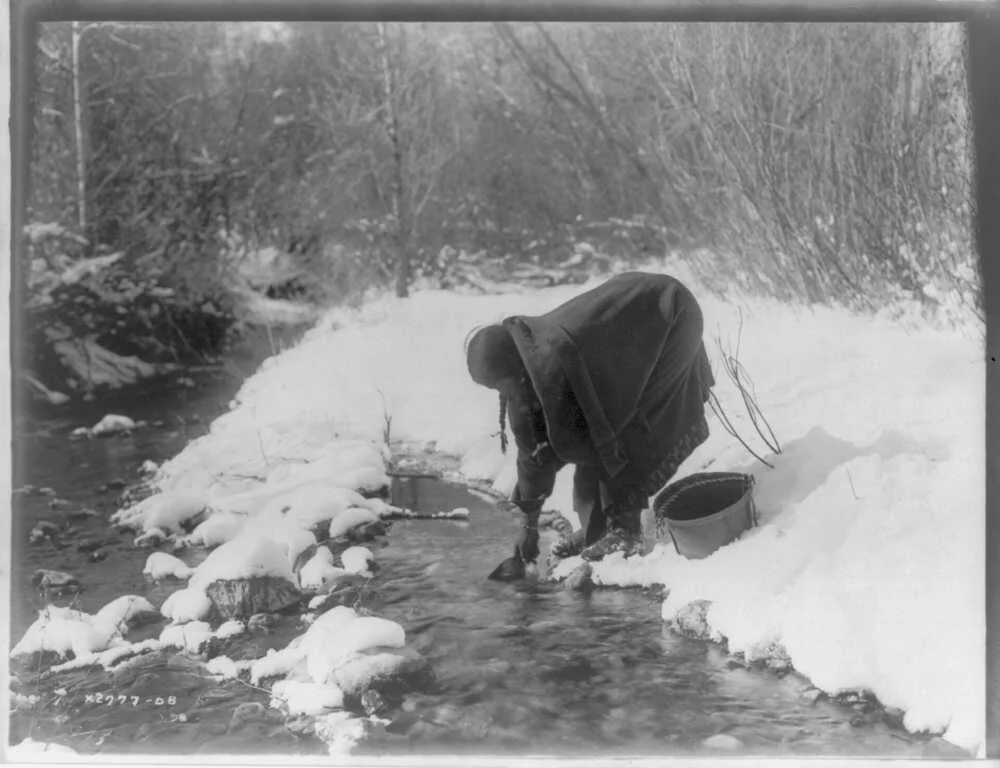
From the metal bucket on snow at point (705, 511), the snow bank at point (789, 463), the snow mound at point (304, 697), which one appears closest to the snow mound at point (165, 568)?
the snow bank at point (789, 463)

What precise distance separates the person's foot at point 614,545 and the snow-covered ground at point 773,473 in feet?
0.15

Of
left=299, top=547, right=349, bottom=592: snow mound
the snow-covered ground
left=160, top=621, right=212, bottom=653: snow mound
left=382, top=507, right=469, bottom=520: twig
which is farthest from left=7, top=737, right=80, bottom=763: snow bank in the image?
left=382, top=507, right=469, bottom=520: twig

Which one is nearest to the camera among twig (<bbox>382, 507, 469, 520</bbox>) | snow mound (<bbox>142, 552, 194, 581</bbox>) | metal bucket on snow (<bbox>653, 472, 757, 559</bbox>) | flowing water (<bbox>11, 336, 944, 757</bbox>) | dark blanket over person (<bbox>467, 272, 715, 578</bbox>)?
flowing water (<bbox>11, 336, 944, 757</bbox>)

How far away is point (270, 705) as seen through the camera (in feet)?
10.8

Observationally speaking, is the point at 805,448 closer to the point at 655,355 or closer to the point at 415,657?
the point at 655,355

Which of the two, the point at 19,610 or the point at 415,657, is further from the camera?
the point at 19,610

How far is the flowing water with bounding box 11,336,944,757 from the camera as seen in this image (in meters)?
3.20

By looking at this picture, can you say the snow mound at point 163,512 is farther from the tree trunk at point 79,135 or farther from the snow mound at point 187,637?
the tree trunk at point 79,135

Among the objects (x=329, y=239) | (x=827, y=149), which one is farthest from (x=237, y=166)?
(x=827, y=149)

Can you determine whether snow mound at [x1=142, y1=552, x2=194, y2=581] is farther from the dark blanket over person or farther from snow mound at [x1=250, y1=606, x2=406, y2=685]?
the dark blanket over person

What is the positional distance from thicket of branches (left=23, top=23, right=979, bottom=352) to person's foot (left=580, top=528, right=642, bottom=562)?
1050 millimetres

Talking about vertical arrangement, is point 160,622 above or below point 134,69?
below

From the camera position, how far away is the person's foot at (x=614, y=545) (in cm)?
350

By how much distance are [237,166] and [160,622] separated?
1787 mm
